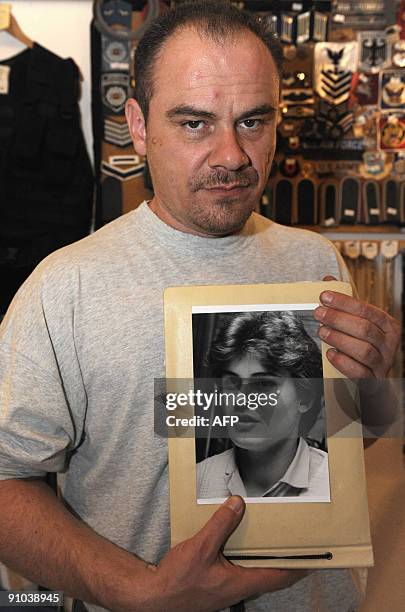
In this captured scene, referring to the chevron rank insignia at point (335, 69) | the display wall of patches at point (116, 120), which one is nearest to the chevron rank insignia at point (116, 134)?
the display wall of patches at point (116, 120)

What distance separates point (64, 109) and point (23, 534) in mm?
1715

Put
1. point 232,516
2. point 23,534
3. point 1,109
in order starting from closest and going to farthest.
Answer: point 232,516 → point 23,534 → point 1,109

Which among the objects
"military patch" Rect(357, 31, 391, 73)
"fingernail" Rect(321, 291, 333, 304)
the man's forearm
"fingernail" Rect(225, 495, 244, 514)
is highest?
"military patch" Rect(357, 31, 391, 73)

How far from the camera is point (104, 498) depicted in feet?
2.53

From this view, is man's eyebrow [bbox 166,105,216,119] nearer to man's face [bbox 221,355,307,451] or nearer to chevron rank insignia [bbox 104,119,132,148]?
man's face [bbox 221,355,307,451]

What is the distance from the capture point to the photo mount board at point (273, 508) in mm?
604

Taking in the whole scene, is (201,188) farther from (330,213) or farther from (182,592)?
(330,213)

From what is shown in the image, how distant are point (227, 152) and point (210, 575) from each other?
0.40m

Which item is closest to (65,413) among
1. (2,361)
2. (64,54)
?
(2,361)

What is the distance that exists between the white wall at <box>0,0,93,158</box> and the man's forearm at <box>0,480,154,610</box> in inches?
67.8

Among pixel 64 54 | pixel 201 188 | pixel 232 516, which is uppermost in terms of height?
pixel 64 54

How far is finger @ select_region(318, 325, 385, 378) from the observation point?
62 cm

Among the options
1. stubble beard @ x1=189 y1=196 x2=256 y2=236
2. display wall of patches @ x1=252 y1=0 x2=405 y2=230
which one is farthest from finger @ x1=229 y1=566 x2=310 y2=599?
display wall of patches @ x1=252 y1=0 x2=405 y2=230

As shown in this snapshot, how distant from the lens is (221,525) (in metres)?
0.59
